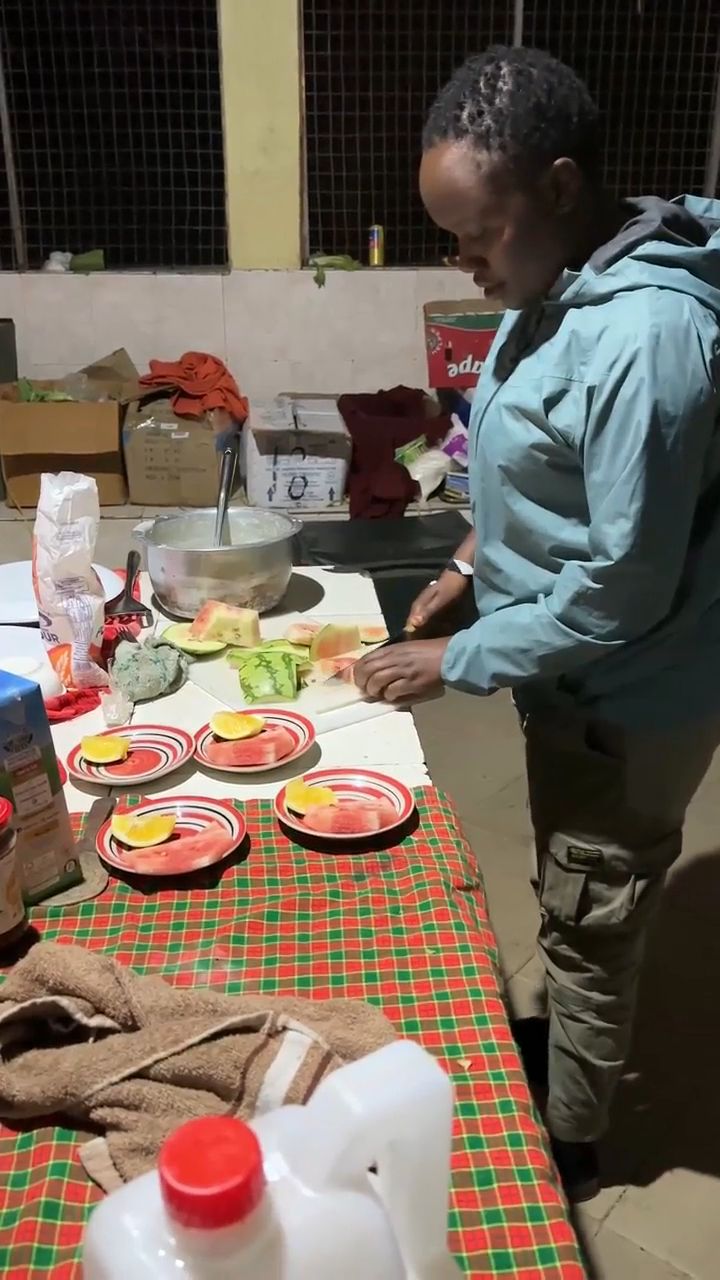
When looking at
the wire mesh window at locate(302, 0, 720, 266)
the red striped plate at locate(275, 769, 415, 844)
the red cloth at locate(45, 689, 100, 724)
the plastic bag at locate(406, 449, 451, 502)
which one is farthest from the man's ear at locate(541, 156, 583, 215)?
the wire mesh window at locate(302, 0, 720, 266)

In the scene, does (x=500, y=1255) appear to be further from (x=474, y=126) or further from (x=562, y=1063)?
(x=474, y=126)

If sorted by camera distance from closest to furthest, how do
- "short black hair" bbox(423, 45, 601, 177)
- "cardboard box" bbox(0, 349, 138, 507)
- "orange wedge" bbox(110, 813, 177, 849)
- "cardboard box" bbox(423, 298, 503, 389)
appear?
"short black hair" bbox(423, 45, 601, 177) < "orange wedge" bbox(110, 813, 177, 849) < "cardboard box" bbox(0, 349, 138, 507) < "cardboard box" bbox(423, 298, 503, 389)

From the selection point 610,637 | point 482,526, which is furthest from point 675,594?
point 482,526

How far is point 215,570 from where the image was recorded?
163 centimetres

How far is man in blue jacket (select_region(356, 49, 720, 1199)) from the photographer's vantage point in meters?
1.01

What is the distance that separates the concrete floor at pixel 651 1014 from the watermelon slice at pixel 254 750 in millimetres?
862

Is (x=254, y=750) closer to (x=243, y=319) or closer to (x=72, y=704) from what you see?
(x=72, y=704)

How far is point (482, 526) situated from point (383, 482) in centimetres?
280

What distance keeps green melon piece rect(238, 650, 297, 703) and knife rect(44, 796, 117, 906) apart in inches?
11.7

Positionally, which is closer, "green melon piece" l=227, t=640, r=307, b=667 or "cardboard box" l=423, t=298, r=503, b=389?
"green melon piece" l=227, t=640, r=307, b=667

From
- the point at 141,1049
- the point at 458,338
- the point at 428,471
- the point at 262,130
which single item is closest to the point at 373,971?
the point at 141,1049

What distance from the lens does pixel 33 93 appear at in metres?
4.30

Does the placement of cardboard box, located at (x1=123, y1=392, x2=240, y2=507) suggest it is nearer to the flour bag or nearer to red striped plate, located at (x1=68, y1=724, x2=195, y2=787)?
the flour bag

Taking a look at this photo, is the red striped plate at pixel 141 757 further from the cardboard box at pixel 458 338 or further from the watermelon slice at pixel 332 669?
the cardboard box at pixel 458 338
